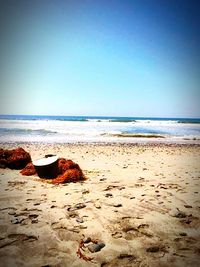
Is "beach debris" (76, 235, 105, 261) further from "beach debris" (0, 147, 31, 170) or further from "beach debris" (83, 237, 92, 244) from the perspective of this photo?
"beach debris" (0, 147, 31, 170)

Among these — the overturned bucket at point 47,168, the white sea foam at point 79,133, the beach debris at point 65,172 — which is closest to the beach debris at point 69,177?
the beach debris at point 65,172

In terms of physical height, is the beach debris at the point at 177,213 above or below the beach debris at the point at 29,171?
below

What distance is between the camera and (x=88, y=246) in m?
3.74

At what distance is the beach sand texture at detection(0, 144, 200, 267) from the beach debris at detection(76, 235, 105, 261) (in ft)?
0.17

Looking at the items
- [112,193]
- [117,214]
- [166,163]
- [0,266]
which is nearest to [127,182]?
[112,193]

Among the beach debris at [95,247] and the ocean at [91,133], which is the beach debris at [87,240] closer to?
the beach debris at [95,247]

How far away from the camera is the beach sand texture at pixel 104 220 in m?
3.53

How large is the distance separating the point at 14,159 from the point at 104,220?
5499mm

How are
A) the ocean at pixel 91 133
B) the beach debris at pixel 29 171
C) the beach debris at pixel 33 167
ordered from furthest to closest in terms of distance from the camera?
the ocean at pixel 91 133, the beach debris at pixel 29 171, the beach debris at pixel 33 167

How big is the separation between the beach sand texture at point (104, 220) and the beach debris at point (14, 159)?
2.74 ft

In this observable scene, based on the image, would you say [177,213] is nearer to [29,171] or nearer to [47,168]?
[47,168]

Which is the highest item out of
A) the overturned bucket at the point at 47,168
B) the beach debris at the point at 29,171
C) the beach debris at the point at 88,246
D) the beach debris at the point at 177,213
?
the overturned bucket at the point at 47,168

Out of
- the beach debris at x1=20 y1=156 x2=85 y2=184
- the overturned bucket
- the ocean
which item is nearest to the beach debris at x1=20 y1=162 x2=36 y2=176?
the beach debris at x1=20 y1=156 x2=85 y2=184

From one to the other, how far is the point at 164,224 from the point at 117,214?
990 millimetres
